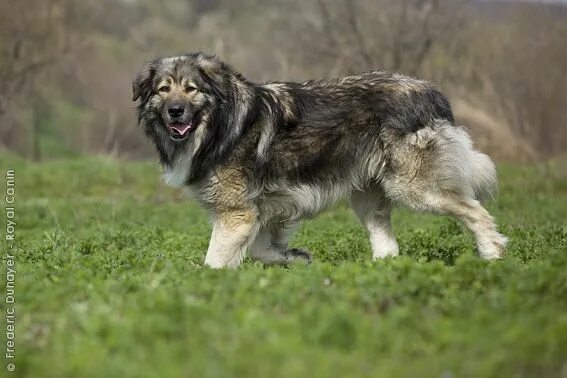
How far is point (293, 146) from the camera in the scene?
812 centimetres

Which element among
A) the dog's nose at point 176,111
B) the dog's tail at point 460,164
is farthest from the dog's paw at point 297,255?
the dog's nose at point 176,111

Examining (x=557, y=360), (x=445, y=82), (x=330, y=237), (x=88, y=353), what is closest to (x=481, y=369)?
(x=557, y=360)

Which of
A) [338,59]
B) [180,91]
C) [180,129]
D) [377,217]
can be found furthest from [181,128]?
[338,59]

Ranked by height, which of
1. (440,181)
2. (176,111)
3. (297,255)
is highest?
(176,111)

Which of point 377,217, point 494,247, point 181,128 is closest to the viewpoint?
point 181,128

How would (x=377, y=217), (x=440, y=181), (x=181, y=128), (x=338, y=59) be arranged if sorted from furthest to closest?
(x=338, y=59) < (x=377, y=217) < (x=440, y=181) < (x=181, y=128)

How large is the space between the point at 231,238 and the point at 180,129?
1127 millimetres

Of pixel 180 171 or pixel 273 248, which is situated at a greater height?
pixel 180 171

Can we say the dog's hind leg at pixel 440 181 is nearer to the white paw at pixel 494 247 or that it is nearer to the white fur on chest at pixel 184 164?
the white paw at pixel 494 247

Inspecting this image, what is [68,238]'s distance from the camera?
10.1 metres

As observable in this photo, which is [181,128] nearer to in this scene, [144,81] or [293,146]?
[144,81]

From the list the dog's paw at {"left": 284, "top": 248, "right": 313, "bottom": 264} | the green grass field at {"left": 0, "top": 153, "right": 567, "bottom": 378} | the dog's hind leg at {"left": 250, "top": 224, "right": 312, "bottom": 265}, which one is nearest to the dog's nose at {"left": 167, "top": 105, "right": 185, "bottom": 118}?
the green grass field at {"left": 0, "top": 153, "right": 567, "bottom": 378}

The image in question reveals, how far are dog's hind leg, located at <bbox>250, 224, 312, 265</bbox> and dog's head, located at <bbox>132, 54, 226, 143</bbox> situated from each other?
134cm

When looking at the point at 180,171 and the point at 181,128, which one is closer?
the point at 181,128
